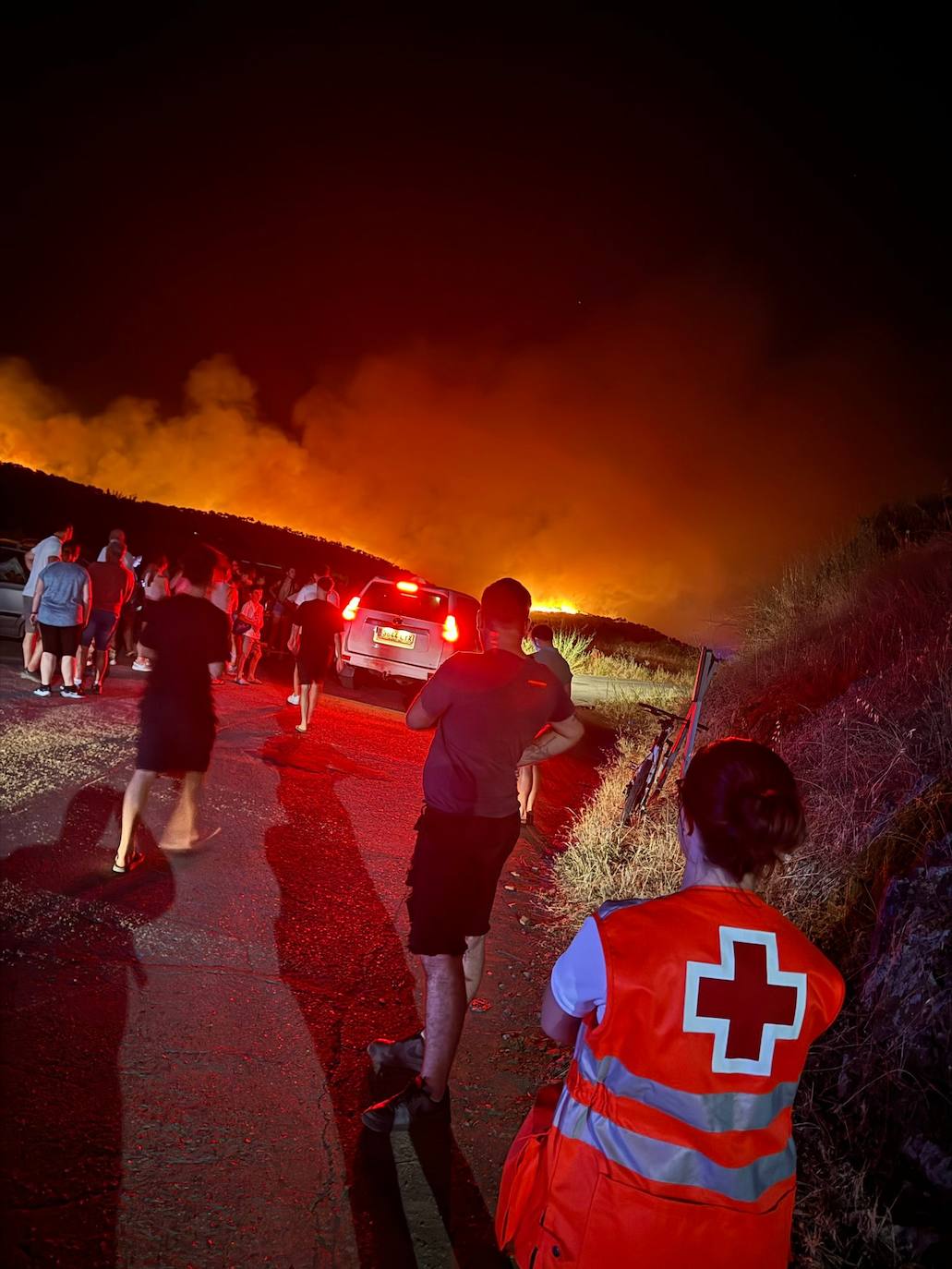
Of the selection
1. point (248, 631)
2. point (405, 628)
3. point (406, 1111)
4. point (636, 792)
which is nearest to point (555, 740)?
point (406, 1111)

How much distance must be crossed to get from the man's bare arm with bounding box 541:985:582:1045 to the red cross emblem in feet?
0.95

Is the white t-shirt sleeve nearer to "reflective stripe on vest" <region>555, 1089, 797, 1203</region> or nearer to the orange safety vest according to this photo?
the orange safety vest

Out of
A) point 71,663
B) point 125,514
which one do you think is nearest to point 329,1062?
point 71,663

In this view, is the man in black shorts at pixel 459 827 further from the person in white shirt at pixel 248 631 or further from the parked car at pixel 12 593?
the parked car at pixel 12 593

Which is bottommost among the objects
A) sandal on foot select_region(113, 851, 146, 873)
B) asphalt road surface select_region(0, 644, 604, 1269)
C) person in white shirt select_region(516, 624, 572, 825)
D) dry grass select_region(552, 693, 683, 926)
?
asphalt road surface select_region(0, 644, 604, 1269)

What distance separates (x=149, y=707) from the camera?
175 inches

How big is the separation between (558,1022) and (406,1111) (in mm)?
1579

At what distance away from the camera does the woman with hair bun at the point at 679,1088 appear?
54.6 inches

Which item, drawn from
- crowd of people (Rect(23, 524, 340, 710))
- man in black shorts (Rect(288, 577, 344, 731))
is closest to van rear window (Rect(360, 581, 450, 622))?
crowd of people (Rect(23, 524, 340, 710))

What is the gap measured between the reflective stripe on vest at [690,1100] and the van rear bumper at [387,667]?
32.6 ft

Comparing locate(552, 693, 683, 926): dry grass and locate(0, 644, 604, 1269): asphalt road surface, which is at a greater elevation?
locate(552, 693, 683, 926): dry grass

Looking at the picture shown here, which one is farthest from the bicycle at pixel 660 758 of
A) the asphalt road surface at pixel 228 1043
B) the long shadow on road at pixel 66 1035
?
the long shadow on road at pixel 66 1035

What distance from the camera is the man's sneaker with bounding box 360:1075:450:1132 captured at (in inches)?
106

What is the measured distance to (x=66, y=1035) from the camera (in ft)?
9.35
